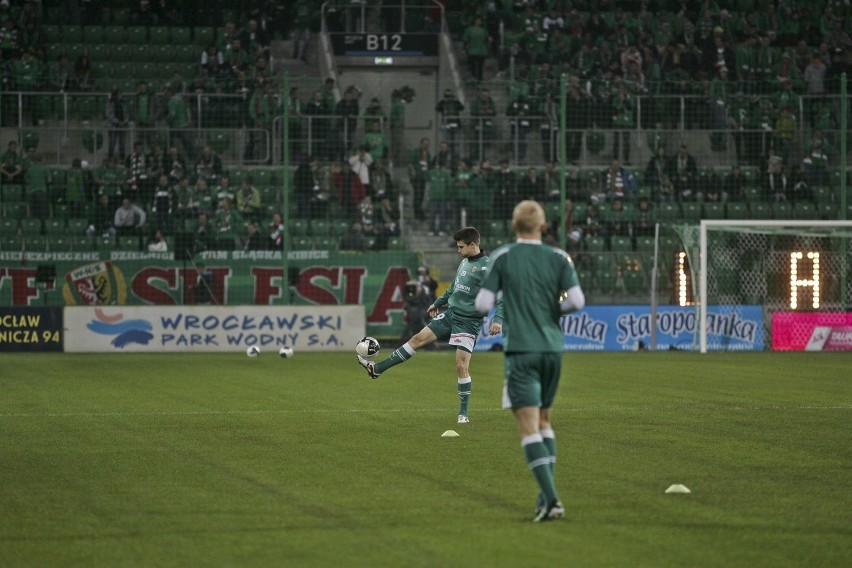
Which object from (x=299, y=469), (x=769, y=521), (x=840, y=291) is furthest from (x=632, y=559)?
(x=840, y=291)

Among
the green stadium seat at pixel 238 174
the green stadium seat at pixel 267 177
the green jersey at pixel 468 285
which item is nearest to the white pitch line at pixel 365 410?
the green jersey at pixel 468 285

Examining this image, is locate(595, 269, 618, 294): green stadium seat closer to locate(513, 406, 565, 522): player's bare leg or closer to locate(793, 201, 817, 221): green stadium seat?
locate(793, 201, 817, 221): green stadium seat

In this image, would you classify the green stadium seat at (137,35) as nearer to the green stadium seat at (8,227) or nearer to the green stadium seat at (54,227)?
the green stadium seat at (54,227)

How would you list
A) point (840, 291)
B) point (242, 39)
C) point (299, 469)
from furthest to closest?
point (242, 39) → point (840, 291) → point (299, 469)

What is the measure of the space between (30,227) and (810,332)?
651 inches

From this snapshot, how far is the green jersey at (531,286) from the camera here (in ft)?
26.4

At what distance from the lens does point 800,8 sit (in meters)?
37.8

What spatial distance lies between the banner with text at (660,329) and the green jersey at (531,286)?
802 inches

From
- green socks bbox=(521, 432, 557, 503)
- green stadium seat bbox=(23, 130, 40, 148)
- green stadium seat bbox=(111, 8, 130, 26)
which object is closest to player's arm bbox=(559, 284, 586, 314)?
green socks bbox=(521, 432, 557, 503)

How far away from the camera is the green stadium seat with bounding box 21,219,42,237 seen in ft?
88.2

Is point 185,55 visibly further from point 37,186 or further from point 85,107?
point 37,186

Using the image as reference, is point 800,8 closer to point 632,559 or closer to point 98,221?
point 98,221

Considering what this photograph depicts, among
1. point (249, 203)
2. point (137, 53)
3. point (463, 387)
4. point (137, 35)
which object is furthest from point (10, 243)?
point (463, 387)

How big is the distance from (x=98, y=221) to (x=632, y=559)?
22.6 m
